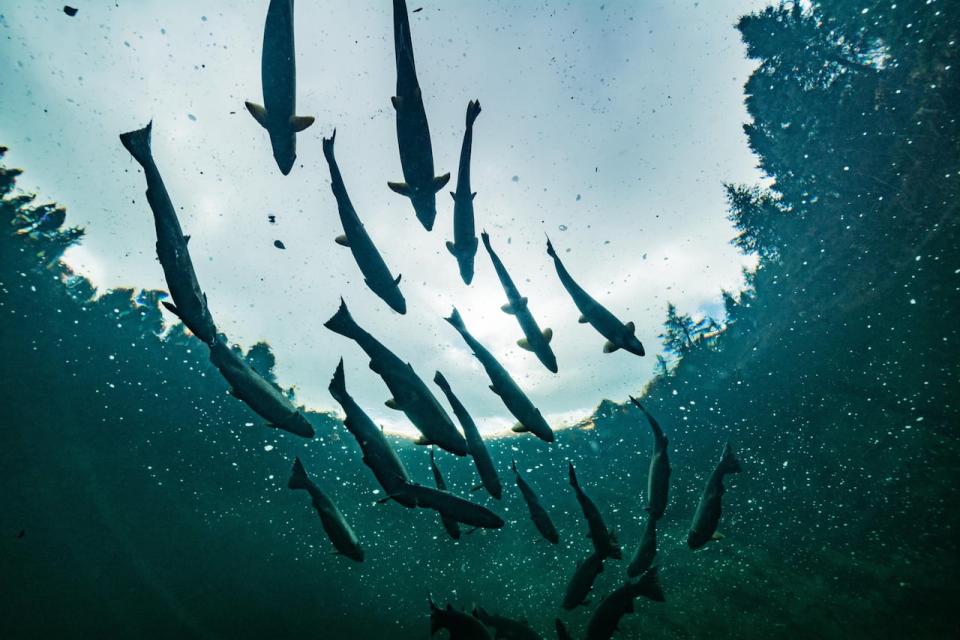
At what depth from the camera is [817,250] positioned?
12117 millimetres

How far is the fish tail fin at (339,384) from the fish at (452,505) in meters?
1.05

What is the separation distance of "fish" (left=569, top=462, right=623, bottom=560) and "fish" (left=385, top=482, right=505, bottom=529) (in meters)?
1.15

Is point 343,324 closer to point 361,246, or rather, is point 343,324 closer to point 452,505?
point 361,246

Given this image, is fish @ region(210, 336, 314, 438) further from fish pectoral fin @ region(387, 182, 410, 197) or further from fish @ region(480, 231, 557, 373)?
fish @ region(480, 231, 557, 373)

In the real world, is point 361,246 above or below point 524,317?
below

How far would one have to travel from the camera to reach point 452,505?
12.1 feet

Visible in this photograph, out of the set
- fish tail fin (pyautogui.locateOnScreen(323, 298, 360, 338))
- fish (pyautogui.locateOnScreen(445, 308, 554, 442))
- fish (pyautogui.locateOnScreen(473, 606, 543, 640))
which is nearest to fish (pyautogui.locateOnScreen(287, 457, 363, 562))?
fish tail fin (pyautogui.locateOnScreen(323, 298, 360, 338))

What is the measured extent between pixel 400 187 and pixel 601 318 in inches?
87.0

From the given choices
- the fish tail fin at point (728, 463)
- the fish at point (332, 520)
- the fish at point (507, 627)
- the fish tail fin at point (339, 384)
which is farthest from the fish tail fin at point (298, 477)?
the fish tail fin at point (728, 463)

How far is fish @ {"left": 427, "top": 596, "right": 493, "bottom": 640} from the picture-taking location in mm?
4258

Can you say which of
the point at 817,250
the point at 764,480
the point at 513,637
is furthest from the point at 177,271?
the point at 764,480

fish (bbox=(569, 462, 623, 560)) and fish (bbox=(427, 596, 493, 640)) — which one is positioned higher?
fish (bbox=(569, 462, 623, 560))

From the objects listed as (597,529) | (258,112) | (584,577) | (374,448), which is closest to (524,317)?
(374,448)

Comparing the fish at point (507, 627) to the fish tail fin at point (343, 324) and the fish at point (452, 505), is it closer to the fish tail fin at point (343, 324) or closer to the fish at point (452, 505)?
the fish at point (452, 505)
